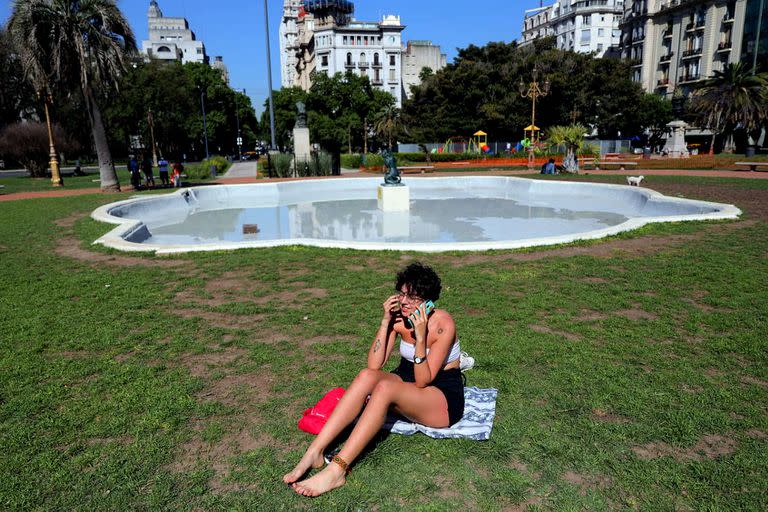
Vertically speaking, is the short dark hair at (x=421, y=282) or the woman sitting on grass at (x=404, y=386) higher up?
the short dark hair at (x=421, y=282)

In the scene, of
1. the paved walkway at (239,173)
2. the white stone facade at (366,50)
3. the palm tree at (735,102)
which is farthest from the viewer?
the white stone facade at (366,50)

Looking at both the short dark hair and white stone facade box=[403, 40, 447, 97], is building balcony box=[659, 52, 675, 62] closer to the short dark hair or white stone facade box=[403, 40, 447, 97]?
white stone facade box=[403, 40, 447, 97]

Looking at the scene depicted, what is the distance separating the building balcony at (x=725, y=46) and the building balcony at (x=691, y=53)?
2.49 meters

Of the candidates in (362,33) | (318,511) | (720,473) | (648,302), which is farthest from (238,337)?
(362,33)

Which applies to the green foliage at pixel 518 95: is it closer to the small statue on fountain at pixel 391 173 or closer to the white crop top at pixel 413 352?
the small statue on fountain at pixel 391 173

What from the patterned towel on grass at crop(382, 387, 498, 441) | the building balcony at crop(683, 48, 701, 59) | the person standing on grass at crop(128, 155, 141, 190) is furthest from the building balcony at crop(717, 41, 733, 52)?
the patterned towel on grass at crop(382, 387, 498, 441)

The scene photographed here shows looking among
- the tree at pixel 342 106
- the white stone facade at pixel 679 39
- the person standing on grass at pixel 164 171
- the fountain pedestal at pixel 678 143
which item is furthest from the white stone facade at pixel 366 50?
the person standing on grass at pixel 164 171

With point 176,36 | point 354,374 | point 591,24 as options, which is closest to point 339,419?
point 354,374

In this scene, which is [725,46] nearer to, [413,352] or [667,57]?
[667,57]

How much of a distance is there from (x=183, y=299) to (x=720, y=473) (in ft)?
19.1

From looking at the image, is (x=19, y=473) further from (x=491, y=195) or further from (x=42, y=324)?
(x=491, y=195)

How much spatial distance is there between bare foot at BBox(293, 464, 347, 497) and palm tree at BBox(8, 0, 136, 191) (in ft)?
65.0

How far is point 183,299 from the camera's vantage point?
6699mm

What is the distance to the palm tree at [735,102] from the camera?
132 feet
